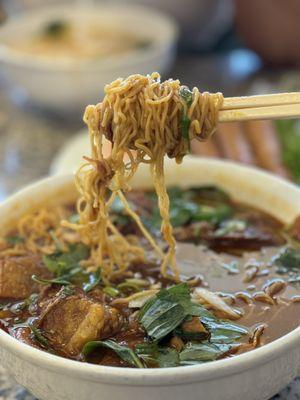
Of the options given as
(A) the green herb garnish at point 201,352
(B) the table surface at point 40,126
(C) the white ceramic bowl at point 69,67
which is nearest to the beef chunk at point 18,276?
(A) the green herb garnish at point 201,352

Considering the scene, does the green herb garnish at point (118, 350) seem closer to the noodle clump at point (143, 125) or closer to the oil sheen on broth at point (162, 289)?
the oil sheen on broth at point (162, 289)

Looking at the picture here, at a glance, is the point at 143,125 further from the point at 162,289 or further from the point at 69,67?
the point at 69,67

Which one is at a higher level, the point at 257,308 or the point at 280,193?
the point at 280,193

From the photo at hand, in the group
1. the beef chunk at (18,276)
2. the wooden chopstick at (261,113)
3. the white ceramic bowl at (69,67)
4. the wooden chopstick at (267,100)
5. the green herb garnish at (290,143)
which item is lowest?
the beef chunk at (18,276)

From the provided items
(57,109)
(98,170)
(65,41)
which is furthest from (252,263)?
(65,41)

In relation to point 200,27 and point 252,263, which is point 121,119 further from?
point 200,27

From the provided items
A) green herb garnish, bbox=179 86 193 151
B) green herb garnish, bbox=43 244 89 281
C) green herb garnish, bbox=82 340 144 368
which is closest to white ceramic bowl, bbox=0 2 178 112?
green herb garnish, bbox=43 244 89 281

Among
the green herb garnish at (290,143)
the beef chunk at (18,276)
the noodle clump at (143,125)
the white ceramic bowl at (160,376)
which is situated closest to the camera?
the white ceramic bowl at (160,376)
